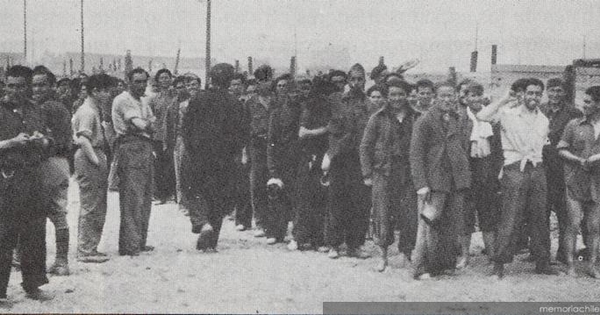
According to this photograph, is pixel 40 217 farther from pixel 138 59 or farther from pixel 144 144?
pixel 138 59

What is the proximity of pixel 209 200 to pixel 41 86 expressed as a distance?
243 cm

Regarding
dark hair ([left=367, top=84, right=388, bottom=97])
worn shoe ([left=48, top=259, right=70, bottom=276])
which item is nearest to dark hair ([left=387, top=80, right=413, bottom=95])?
dark hair ([left=367, top=84, right=388, bottom=97])

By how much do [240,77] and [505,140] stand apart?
4.68 m

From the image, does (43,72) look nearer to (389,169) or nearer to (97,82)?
(97,82)

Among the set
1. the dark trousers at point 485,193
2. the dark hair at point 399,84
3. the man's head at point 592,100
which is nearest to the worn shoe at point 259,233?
the dark trousers at point 485,193

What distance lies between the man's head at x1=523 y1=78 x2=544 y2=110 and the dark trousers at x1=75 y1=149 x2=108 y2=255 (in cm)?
471

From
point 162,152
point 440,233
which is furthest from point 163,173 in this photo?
point 440,233

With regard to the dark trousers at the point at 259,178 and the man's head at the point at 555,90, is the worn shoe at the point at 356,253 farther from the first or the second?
the man's head at the point at 555,90

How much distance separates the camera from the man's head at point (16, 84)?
684 centimetres

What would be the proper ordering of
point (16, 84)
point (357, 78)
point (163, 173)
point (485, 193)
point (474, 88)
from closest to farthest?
point (16, 84) → point (485, 193) → point (474, 88) → point (357, 78) → point (163, 173)

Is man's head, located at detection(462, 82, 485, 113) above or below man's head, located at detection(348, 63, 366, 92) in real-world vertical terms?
below

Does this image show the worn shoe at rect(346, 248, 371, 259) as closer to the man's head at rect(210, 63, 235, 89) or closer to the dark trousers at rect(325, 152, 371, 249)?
the dark trousers at rect(325, 152, 371, 249)

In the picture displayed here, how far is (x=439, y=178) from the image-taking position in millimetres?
7812

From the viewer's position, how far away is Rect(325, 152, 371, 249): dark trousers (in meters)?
9.12
